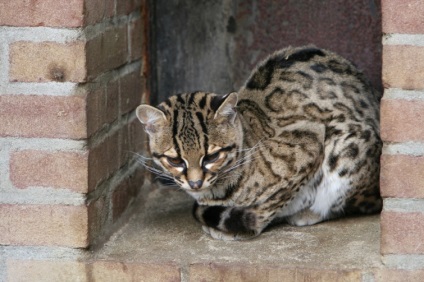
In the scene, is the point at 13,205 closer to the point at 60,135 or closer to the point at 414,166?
the point at 60,135

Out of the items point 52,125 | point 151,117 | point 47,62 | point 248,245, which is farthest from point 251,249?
point 47,62

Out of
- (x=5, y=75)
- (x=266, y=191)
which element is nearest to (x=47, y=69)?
(x=5, y=75)

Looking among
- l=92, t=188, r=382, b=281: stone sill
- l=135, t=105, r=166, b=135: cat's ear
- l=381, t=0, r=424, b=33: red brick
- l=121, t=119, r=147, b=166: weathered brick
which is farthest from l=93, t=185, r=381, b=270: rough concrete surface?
l=381, t=0, r=424, b=33: red brick

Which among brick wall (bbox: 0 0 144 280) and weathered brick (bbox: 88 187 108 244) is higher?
brick wall (bbox: 0 0 144 280)

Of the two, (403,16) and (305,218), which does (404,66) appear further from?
(305,218)

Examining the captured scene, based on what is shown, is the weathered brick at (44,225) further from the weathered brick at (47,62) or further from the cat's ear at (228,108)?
the cat's ear at (228,108)

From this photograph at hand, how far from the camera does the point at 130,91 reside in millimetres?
3045

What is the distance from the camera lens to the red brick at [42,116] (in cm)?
249

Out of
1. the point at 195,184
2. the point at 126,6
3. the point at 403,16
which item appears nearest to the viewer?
the point at 403,16

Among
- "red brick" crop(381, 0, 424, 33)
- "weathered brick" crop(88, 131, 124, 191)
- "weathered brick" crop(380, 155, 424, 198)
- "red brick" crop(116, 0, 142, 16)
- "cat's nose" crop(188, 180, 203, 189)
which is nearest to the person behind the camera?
"red brick" crop(381, 0, 424, 33)

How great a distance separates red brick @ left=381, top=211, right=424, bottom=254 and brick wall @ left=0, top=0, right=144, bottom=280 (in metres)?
0.90

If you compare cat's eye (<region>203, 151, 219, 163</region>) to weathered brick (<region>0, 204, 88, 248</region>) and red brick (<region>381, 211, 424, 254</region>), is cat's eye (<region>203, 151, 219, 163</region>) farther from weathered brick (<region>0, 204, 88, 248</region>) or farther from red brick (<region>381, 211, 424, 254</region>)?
red brick (<region>381, 211, 424, 254</region>)

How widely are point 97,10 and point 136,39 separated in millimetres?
533

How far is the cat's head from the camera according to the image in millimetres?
2730
